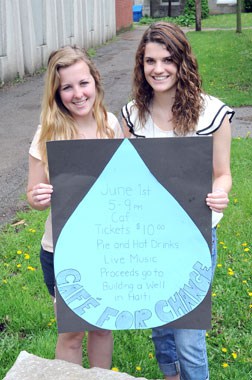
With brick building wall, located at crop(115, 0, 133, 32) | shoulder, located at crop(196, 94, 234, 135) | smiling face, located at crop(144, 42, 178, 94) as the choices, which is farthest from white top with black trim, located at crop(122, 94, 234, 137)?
brick building wall, located at crop(115, 0, 133, 32)

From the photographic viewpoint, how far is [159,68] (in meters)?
2.32

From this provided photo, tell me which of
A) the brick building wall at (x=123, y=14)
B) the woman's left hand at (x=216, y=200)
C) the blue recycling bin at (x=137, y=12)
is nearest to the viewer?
the woman's left hand at (x=216, y=200)

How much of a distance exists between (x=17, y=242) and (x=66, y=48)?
2.45m

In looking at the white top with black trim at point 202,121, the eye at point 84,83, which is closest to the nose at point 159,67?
the white top with black trim at point 202,121

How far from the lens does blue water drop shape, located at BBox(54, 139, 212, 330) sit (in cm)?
219

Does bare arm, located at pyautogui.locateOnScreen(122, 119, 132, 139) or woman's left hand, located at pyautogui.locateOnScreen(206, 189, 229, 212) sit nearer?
woman's left hand, located at pyautogui.locateOnScreen(206, 189, 229, 212)

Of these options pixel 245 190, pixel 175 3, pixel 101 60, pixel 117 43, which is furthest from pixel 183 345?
pixel 175 3

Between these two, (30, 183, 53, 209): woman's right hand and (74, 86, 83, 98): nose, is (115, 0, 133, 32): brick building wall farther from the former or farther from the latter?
(30, 183, 53, 209): woman's right hand

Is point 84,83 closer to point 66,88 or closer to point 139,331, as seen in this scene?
point 66,88

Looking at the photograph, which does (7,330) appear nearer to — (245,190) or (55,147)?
(55,147)

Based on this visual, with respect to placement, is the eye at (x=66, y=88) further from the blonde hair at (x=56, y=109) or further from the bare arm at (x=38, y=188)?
the bare arm at (x=38, y=188)

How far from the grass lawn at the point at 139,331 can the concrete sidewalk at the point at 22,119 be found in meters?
0.75

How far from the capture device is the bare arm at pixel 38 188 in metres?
2.17

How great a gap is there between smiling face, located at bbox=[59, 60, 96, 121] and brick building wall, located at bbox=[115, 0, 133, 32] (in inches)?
989
